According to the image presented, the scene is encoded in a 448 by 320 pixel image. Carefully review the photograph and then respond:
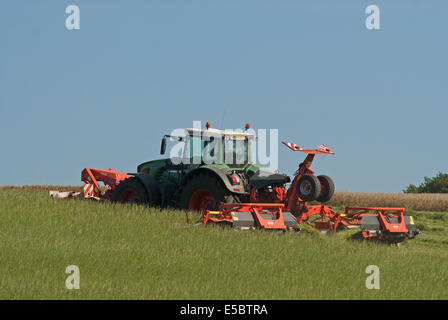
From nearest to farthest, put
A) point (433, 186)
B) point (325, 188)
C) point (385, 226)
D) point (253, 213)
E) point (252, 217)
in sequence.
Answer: point (252, 217) → point (253, 213) → point (385, 226) → point (325, 188) → point (433, 186)

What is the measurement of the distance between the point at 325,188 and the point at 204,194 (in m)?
3.11

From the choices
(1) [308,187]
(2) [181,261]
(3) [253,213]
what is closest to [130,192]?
(3) [253,213]

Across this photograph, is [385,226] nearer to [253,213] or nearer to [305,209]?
[305,209]

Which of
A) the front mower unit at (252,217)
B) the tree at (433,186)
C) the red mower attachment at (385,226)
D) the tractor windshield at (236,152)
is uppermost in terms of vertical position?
the tractor windshield at (236,152)

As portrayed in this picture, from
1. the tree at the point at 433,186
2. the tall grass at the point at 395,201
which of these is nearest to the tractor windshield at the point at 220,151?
the tall grass at the point at 395,201

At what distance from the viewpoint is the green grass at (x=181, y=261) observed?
825 cm

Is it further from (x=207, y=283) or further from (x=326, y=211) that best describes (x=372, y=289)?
(x=326, y=211)

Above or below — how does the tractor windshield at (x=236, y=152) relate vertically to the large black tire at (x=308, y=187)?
above

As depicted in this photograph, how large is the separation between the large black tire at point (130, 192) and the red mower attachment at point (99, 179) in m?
0.79

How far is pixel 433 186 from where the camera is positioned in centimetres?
5650

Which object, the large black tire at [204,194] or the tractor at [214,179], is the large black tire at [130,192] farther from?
the large black tire at [204,194]

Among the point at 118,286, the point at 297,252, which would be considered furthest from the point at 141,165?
the point at 118,286

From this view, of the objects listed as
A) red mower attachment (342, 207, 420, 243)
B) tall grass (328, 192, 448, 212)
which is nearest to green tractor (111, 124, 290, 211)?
red mower attachment (342, 207, 420, 243)
